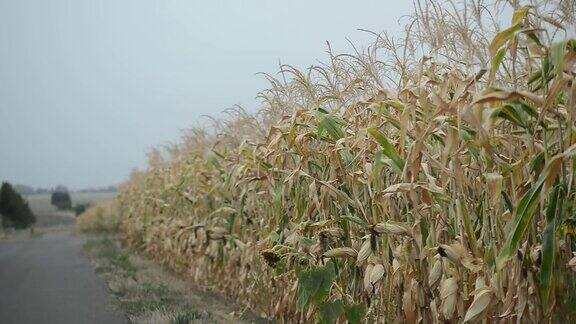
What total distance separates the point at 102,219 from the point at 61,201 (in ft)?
163

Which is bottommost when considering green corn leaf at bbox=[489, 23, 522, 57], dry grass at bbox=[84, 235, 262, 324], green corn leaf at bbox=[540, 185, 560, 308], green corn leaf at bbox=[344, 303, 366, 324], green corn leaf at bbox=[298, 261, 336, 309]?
dry grass at bbox=[84, 235, 262, 324]

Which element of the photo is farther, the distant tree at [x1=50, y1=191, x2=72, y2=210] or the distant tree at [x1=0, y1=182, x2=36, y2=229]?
the distant tree at [x1=50, y1=191, x2=72, y2=210]

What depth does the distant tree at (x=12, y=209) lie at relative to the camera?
108 feet

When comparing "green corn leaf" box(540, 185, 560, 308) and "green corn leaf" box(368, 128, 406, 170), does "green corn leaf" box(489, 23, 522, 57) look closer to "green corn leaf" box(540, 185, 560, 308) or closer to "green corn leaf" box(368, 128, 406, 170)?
"green corn leaf" box(540, 185, 560, 308)

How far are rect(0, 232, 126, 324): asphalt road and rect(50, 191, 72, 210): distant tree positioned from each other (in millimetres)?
57868

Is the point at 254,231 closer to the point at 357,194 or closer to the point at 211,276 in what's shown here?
the point at 211,276

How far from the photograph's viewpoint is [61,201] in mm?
68562

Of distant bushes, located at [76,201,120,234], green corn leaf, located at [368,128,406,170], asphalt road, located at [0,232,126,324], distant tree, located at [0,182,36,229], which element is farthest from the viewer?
distant tree, located at [0,182,36,229]

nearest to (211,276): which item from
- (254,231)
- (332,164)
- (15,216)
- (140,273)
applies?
(254,231)

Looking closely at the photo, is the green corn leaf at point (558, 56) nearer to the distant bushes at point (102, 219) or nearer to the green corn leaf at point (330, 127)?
the green corn leaf at point (330, 127)

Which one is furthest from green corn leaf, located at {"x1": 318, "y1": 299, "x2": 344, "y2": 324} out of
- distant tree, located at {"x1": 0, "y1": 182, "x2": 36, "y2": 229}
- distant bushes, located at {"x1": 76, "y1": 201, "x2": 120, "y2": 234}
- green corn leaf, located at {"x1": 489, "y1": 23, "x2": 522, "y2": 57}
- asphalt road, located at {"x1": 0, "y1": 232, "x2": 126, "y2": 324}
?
distant tree, located at {"x1": 0, "y1": 182, "x2": 36, "y2": 229}

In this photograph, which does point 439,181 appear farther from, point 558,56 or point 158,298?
point 158,298

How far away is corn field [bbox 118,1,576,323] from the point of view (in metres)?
2.43

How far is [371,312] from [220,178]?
3.92 meters
